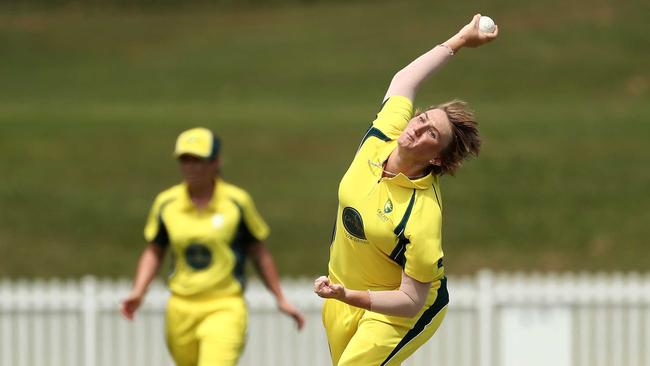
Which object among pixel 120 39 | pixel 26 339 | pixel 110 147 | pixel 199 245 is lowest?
pixel 26 339

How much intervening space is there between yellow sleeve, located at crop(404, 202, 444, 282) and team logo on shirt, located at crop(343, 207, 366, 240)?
229 mm

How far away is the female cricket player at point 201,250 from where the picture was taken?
672cm

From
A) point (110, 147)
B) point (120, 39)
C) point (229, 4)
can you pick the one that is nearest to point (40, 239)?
point (110, 147)

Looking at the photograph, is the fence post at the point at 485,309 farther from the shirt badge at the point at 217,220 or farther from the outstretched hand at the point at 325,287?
the outstretched hand at the point at 325,287

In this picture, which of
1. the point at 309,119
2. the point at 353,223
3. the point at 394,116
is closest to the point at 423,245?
the point at 353,223

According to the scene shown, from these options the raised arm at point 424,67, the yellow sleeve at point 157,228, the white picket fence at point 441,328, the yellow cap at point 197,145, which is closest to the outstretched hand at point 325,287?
the raised arm at point 424,67

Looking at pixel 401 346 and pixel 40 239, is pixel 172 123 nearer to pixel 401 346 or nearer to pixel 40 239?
pixel 40 239

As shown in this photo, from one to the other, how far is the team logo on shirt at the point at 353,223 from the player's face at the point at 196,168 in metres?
1.84

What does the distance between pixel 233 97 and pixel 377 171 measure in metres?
23.5

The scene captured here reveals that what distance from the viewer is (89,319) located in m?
10.5

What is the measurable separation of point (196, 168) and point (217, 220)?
12.3 inches

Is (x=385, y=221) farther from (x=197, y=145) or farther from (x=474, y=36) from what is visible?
(x=197, y=145)

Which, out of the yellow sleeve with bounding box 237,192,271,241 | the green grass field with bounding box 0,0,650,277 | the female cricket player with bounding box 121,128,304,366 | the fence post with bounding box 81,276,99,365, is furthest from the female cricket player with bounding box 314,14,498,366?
the green grass field with bounding box 0,0,650,277

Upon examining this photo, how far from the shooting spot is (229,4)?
43562 mm
